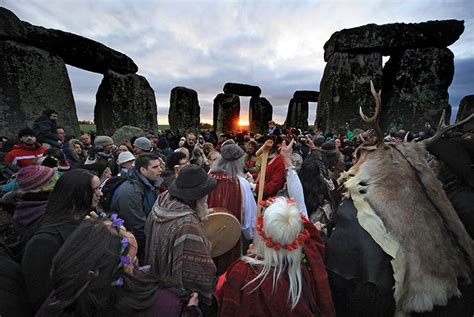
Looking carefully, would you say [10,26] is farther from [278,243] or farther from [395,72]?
[395,72]

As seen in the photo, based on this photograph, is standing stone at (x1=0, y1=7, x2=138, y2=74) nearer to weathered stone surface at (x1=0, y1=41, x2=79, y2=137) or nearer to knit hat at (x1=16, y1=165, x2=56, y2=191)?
weathered stone surface at (x1=0, y1=41, x2=79, y2=137)

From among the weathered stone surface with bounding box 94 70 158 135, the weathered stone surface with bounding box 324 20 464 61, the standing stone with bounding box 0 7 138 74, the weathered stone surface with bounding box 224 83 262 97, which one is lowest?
the weathered stone surface with bounding box 94 70 158 135

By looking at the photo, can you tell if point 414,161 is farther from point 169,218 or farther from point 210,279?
point 169,218

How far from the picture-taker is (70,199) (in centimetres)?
180

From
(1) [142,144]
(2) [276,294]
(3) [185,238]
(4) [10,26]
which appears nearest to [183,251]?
(3) [185,238]

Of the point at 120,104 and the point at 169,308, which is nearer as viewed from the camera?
the point at 169,308

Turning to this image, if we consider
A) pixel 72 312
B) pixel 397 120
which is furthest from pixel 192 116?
pixel 72 312

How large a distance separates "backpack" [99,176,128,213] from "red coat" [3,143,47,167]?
232 cm

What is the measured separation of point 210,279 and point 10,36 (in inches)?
497

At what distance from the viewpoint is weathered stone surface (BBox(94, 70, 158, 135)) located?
44.5ft

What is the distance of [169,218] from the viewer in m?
1.99

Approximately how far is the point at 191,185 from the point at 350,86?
16993mm

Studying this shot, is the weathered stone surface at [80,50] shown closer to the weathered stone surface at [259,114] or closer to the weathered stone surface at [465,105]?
the weathered stone surface at [259,114]

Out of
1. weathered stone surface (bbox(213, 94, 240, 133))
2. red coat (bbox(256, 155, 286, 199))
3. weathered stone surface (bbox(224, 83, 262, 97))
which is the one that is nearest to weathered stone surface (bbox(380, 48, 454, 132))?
weathered stone surface (bbox(213, 94, 240, 133))
